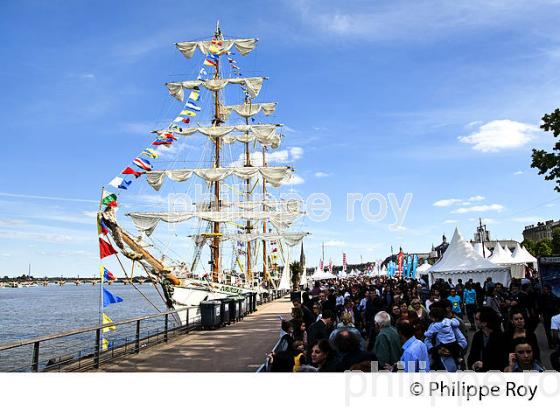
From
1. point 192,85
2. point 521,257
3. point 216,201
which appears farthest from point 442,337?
point 192,85

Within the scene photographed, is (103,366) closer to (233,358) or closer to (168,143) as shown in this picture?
(233,358)

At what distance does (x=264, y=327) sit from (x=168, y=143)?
15679mm

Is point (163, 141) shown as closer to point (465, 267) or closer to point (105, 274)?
point (105, 274)

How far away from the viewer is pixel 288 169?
37.5 meters

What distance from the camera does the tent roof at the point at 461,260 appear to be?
66.5ft

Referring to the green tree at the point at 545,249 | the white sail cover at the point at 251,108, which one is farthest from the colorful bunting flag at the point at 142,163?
the green tree at the point at 545,249

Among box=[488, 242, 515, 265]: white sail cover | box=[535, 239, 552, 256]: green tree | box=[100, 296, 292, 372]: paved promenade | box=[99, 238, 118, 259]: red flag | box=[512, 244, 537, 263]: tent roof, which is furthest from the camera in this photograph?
box=[535, 239, 552, 256]: green tree

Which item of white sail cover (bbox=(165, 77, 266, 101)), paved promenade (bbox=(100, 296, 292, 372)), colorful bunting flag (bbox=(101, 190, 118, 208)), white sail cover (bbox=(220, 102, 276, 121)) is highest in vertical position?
white sail cover (bbox=(220, 102, 276, 121))

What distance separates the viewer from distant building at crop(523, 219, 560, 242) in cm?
12212

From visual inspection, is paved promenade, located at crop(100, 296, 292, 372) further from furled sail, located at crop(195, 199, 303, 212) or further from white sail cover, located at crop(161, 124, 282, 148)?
furled sail, located at crop(195, 199, 303, 212)
